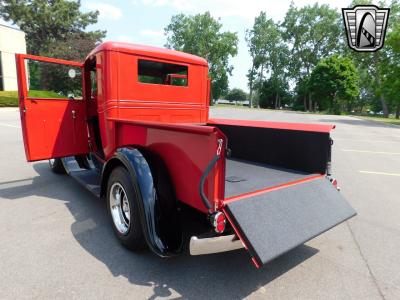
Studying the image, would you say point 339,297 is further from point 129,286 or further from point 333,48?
point 333,48

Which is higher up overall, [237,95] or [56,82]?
[237,95]

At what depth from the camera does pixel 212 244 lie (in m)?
2.14

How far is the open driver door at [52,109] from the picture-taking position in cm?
401

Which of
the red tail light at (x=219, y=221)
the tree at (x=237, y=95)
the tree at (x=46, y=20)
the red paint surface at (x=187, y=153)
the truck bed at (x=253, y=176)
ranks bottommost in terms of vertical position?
the red tail light at (x=219, y=221)

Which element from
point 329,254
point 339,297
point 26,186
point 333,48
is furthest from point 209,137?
point 333,48

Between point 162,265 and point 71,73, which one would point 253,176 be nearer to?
point 162,265

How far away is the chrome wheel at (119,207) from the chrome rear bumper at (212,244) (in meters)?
1.22

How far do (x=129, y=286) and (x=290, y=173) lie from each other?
2.13 metres

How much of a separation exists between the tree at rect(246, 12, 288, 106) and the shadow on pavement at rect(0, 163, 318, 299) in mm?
60605

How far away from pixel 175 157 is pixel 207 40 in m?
60.5

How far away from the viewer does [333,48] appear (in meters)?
56.3

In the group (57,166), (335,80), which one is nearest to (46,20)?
(335,80)

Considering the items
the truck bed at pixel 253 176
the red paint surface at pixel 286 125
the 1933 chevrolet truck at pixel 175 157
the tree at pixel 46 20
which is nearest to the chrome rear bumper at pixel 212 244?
the 1933 chevrolet truck at pixel 175 157

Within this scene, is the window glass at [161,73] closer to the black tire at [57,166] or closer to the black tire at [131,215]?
the black tire at [131,215]
